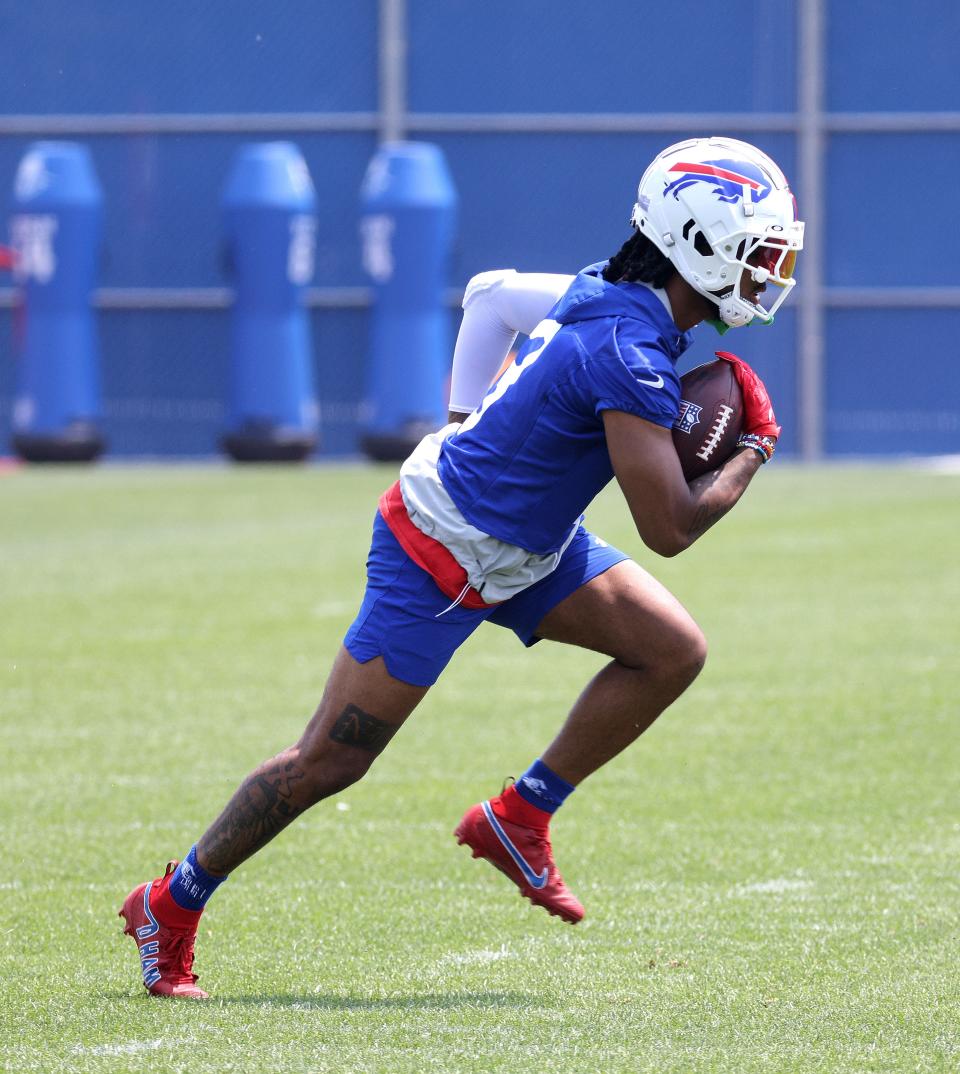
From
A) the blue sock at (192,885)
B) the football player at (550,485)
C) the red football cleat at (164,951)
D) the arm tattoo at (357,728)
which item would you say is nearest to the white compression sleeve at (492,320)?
the football player at (550,485)

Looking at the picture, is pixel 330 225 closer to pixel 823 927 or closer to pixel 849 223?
pixel 849 223

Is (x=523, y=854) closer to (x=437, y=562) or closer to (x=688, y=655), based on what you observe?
(x=688, y=655)

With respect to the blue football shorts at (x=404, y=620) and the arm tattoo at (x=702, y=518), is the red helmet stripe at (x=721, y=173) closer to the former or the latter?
the arm tattoo at (x=702, y=518)

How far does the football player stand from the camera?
14.2 feet

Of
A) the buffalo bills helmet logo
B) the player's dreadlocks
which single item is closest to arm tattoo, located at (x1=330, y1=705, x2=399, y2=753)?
the player's dreadlocks

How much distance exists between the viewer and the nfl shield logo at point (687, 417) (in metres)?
4.48

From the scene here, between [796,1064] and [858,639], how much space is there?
646 cm

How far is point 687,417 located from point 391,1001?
4.91ft

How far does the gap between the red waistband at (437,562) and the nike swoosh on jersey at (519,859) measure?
59 cm

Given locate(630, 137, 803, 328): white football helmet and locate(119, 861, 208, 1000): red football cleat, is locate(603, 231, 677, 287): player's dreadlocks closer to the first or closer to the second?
locate(630, 137, 803, 328): white football helmet

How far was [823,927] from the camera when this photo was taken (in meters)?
4.94

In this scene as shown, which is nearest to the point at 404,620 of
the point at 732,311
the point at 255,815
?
the point at 255,815

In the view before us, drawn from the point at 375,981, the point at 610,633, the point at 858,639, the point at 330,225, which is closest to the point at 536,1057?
the point at 375,981

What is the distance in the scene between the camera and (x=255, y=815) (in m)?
4.50
